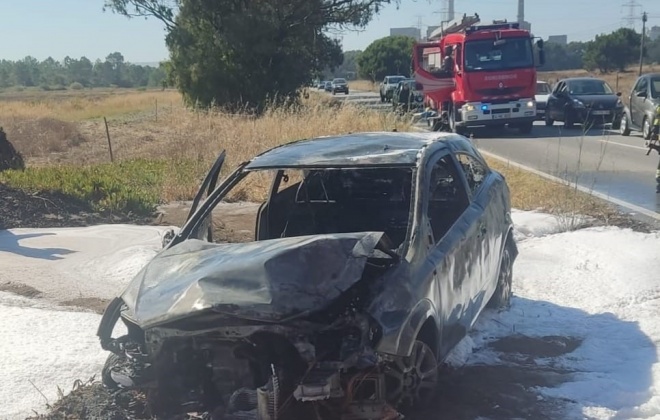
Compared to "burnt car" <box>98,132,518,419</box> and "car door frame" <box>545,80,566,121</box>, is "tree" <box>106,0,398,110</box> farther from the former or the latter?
"burnt car" <box>98,132,518,419</box>

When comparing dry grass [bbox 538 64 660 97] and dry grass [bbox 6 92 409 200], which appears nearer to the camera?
dry grass [bbox 6 92 409 200]

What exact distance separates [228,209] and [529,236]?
419cm

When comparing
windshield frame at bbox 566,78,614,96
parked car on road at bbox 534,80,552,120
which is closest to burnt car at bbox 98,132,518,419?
windshield frame at bbox 566,78,614,96

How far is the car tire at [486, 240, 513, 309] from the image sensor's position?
264 inches

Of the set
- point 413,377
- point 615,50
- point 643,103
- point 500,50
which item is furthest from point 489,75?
point 615,50

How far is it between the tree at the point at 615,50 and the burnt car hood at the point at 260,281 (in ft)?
251

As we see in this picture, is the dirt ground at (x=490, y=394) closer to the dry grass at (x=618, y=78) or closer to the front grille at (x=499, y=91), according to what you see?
the front grille at (x=499, y=91)

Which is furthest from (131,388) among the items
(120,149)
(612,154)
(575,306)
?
(120,149)

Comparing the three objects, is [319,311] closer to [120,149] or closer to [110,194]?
[110,194]

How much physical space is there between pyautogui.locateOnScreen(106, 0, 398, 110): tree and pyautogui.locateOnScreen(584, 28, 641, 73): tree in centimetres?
4759

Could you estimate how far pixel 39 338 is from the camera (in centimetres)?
632

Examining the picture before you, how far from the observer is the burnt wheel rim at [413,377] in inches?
173

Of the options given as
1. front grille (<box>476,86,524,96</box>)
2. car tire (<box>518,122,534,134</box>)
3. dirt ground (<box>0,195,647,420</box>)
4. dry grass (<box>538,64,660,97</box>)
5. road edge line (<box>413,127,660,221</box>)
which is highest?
dry grass (<box>538,64,660,97</box>)

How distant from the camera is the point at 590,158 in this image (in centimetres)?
1764
